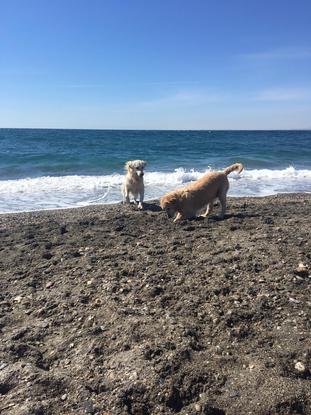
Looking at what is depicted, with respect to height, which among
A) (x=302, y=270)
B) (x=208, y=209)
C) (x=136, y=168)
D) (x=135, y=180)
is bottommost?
(x=208, y=209)

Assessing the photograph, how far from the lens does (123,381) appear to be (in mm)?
3049

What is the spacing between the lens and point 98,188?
47.8 ft

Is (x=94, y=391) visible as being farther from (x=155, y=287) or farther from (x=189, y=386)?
(x=155, y=287)

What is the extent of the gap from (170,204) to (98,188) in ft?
22.8

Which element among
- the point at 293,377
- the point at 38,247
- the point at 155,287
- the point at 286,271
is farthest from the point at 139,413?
the point at 38,247

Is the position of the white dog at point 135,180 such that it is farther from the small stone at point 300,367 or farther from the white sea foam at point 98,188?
the small stone at point 300,367

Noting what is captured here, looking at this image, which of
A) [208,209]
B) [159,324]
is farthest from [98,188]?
[159,324]

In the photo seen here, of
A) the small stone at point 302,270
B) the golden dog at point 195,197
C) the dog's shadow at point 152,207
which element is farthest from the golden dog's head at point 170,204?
the small stone at point 302,270

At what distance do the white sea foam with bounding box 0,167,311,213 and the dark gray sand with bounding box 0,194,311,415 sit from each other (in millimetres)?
5669

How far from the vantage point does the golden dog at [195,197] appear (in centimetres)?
802

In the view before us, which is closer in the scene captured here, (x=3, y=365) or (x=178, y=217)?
(x=3, y=365)

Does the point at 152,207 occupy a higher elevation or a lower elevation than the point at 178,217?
lower

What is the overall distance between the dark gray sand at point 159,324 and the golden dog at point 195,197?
4.70ft

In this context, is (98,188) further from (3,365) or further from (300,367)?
(300,367)
